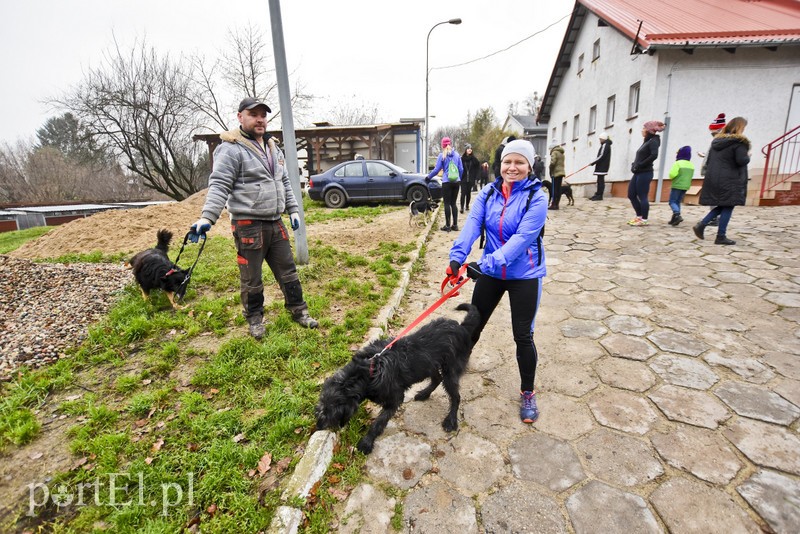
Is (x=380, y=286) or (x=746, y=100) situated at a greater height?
(x=746, y=100)

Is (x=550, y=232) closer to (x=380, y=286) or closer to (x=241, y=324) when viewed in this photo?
(x=380, y=286)

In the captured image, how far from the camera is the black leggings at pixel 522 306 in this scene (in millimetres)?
2357

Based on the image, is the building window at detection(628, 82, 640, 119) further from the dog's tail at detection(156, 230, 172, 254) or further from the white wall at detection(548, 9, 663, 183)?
the dog's tail at detection(156, 230, 172, 254)

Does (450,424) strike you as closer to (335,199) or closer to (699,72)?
(335,199)

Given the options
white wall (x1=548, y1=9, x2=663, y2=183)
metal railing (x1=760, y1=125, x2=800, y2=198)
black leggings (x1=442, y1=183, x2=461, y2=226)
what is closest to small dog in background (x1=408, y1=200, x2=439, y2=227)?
black leggings (x1=442, y1=183, x2=461, y2=226)

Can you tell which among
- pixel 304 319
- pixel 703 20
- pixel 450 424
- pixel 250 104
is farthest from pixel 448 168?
pixel 703 20

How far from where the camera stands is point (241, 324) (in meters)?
3.89

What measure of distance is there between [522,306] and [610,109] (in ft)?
52.8

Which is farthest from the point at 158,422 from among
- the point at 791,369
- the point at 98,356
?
the point at 791,369

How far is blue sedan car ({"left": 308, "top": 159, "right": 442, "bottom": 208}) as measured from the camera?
41.1 feet

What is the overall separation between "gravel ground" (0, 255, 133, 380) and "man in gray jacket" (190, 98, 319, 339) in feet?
6.12

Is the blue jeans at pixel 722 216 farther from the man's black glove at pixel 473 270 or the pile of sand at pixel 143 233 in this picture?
the man's black glove at pixel 473 270

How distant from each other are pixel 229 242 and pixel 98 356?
446 centimetres

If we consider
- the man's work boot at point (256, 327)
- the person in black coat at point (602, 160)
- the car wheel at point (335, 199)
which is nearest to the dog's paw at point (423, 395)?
the man's work boot at point (256, 327)
